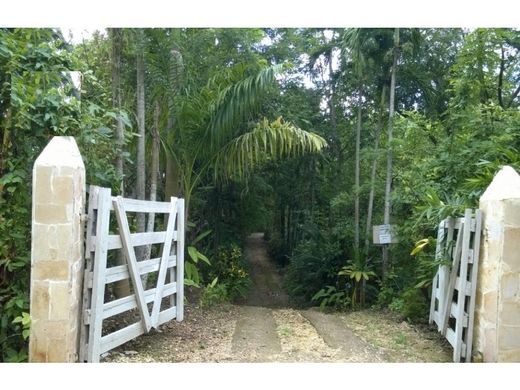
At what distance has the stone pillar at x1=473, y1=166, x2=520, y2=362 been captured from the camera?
2.25 metres

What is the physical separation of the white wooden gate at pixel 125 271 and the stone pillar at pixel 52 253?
5.4 inches

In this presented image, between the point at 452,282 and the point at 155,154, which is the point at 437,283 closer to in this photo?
the point at 452,282

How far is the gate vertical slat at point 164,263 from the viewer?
2887 millimetres

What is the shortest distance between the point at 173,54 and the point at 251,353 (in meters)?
2.22

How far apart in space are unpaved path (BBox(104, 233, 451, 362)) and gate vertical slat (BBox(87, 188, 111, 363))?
0.82ft

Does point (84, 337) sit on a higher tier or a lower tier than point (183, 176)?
lower

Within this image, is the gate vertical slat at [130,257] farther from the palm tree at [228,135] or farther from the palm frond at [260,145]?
the palm frond at [260,145]

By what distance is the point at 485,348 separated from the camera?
7.76ft

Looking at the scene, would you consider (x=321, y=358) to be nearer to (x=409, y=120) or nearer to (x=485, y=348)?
(x=485, y=348)

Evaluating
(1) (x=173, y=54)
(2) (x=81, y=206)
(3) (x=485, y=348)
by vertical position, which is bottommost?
(3) (x=485, y=348)

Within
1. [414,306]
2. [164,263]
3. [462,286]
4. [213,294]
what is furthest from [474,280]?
[213,294]

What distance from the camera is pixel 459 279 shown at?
2.56 meters

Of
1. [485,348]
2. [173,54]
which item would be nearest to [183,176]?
[173,54]

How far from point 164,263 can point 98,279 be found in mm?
820
